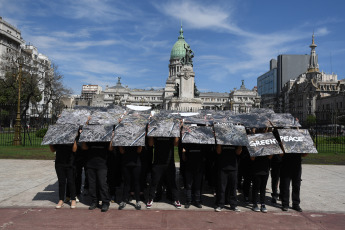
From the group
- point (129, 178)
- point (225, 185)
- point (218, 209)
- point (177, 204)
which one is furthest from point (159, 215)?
point (225, 185)

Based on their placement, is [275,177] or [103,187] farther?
[275,177]

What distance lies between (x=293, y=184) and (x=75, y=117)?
6060mm

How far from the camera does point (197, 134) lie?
7.34 metres

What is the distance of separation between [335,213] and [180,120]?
4.37 m

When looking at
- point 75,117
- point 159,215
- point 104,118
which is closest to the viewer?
point 159,215

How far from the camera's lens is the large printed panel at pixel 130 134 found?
23.3 feet

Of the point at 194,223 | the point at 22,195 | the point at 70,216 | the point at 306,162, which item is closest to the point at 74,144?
the point at 70,216

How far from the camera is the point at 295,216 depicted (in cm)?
681

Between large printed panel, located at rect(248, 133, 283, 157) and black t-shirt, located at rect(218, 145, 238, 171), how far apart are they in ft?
1.48

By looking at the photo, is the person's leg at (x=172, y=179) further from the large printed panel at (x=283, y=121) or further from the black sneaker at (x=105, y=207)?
the large printed panel at (x=283, y=121)

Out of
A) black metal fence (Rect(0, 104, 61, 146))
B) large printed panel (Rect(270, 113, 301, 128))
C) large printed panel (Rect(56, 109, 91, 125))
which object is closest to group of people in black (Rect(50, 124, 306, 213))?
large printed panel (Rect(56, 109, 91, 125))

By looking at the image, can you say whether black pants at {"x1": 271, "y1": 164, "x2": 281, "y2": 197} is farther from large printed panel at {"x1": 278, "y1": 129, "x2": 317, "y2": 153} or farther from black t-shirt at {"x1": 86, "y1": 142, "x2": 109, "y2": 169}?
black t-shirt at {"x1": 86, "y1": 142, "x2": 109, "y2": 169}

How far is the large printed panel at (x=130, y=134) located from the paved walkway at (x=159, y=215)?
63.9 inches

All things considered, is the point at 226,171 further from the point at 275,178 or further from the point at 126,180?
the point at 126,180
